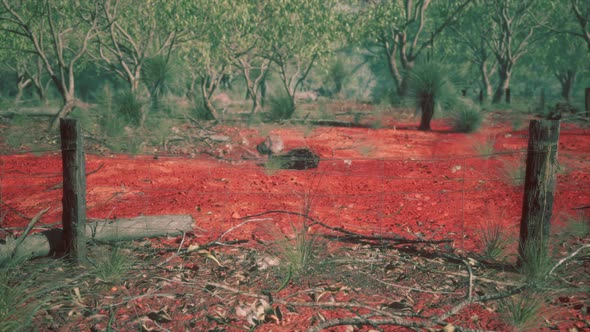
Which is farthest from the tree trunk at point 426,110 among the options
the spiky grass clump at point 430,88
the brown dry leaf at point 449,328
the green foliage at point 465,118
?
the brown dry leaf at point 449,328

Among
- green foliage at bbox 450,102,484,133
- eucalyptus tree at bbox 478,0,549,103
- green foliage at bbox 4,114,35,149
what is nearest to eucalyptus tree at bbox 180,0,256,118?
green foliage at bbox 4,114,35,149

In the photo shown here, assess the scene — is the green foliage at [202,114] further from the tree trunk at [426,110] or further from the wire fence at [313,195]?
the tree trunk at [426,110]

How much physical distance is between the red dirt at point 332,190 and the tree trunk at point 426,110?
2464mm

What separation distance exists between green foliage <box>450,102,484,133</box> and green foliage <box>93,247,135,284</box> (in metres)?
11.4

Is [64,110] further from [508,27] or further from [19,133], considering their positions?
[508,27]

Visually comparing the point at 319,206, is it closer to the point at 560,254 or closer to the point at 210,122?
the point at 560,254

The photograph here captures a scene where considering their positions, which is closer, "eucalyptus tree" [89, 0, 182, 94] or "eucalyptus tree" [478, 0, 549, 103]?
"eucalyptus tree" [89, 0, 182, 94]

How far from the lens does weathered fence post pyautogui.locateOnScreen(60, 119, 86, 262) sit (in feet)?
13.2

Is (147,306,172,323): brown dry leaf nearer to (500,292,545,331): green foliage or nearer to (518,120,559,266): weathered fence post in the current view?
(500,292,545,331): green foliage

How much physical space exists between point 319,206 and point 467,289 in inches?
111

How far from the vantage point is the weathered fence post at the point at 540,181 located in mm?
3947

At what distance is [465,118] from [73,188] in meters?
11.6

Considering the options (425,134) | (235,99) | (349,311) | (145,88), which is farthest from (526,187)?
(235,99)

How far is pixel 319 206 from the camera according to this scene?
6.44m
